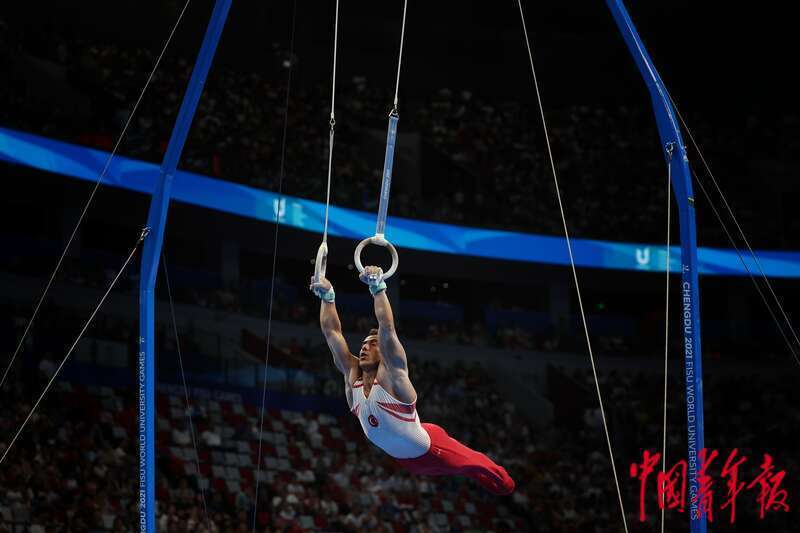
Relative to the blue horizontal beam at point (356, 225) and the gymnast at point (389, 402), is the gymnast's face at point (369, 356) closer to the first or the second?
the gymnast at point (389, 402)

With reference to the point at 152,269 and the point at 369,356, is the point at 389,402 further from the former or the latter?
the point at 152,269

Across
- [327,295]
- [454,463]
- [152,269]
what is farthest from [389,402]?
[152,269]

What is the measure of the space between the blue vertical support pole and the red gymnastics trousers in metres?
2.54

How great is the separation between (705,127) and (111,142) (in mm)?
14674

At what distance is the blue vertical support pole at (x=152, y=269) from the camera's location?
9477mm

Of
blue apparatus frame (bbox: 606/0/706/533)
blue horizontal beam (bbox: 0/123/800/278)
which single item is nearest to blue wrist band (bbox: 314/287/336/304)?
blue apparatus frame (bbox: 606/0/706/533)

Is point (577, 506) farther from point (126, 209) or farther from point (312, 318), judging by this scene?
point (126, 209)

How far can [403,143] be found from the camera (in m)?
24.0

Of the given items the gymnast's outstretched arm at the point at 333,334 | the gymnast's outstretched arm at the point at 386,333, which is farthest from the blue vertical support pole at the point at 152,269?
the gymnast's outstretched arm at the point at 386,333

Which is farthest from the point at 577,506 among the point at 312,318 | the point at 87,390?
the point at 87,390

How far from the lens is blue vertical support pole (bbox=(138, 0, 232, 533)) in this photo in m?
9.48

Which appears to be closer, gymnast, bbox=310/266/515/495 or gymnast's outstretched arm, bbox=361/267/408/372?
gymnast's outstretched arm, bbox=361/267/408/372

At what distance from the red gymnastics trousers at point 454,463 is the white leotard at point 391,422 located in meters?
0.09

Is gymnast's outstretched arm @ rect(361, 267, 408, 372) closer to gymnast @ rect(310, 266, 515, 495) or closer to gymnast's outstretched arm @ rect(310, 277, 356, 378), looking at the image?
gymnast @ rect(310, 266, 515, 495)
